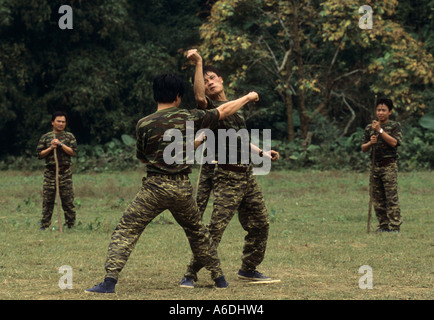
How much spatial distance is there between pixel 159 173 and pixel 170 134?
360 millimetres

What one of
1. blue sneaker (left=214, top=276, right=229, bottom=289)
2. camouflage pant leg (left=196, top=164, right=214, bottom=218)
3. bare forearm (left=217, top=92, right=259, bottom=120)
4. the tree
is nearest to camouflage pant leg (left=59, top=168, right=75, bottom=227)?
camouflage pant leg (left=196, top=164, right=214, bottom=218)

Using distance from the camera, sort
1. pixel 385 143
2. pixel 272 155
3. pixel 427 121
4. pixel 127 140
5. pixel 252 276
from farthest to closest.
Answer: pixel 127 140 < pixel 427 121 < pixel 385 143 < pixel 252 276 < pixel 272 155

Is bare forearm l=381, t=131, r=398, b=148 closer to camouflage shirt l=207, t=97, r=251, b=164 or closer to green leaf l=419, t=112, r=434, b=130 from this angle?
camouflage shirt l=207, t=97, r=251, b=164

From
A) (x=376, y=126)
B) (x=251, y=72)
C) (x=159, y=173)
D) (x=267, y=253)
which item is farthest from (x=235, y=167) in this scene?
(x=251, y=72)

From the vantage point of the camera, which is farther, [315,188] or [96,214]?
[315,188]

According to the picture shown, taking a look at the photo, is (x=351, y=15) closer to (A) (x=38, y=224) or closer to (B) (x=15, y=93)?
(B) (x=15, y=93)

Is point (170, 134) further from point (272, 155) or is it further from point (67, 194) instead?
point (67, 194)

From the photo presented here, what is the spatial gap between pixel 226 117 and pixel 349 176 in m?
14.1

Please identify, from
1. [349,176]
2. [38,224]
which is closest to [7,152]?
[349,176]

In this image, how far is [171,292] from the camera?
683 cm

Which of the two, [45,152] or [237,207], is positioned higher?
[45,152]

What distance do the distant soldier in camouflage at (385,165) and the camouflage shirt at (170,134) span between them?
512 cm

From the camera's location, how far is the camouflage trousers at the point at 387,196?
11.2 meters

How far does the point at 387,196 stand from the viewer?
11.3 meters
